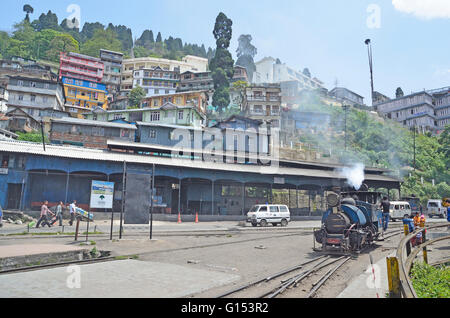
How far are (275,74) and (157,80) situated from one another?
57053 mm

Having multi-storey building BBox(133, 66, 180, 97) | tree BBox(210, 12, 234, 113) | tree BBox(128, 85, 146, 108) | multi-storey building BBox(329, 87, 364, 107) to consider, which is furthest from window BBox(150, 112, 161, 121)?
multi-storey building BBox(329, 87, 364, 107)

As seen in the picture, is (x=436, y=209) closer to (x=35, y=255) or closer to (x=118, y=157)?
(x=118, y=157)

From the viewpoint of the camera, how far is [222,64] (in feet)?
260

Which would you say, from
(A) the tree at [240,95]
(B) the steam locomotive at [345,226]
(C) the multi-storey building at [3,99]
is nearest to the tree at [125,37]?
(A) the tree at [240,95]

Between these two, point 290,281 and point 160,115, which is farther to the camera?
point 160,115

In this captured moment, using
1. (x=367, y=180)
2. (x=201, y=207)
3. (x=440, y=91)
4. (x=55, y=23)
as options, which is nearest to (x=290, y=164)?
(x=367, y=180)

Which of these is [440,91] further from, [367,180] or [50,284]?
[50,284]

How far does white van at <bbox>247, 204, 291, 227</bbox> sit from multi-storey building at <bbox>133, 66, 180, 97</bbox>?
2471 inches

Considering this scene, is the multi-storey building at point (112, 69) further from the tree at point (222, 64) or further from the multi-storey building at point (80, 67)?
the tree at point (222, 64)

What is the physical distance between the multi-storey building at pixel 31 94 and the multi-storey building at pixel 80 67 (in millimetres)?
15232

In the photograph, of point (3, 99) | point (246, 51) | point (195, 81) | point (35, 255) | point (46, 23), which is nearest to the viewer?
point (35, 255)

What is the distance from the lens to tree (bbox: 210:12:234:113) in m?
73.9

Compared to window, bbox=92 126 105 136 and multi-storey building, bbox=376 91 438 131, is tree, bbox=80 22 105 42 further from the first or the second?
multi-storey building, bbox=376 91 438 131

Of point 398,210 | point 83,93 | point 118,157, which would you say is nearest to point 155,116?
point 118,157
